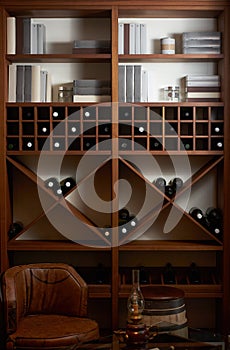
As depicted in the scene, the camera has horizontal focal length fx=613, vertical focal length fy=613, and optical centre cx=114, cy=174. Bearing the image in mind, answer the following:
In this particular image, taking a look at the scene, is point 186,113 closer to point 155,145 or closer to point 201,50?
point 155,145

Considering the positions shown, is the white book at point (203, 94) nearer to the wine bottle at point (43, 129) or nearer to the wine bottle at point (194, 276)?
the wine bottle at point (43, 129)

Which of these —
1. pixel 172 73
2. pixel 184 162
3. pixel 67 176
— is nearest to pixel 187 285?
pixel 184 162

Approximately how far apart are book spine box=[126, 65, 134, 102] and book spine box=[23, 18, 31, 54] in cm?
75

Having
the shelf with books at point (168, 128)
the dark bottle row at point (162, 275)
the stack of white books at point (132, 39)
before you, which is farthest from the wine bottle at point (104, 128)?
the dark bottle row at point (162, 275)

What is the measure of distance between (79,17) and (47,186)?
1.35m

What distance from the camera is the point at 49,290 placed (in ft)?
13.6

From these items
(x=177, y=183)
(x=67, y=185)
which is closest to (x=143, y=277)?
(x=177, y=183)

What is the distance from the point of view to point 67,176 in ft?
16.0

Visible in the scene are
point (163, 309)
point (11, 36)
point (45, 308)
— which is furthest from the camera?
point (11, 36)

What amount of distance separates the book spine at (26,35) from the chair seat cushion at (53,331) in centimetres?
194

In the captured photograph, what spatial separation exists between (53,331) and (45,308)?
1.47 feet

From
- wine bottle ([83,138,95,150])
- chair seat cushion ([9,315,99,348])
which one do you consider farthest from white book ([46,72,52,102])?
chair seat cushion ([9,315,99,348])

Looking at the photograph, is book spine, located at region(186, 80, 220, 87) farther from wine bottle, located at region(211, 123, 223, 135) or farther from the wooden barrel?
the wooden barrel

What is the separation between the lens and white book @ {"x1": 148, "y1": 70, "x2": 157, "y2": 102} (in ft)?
15.8
